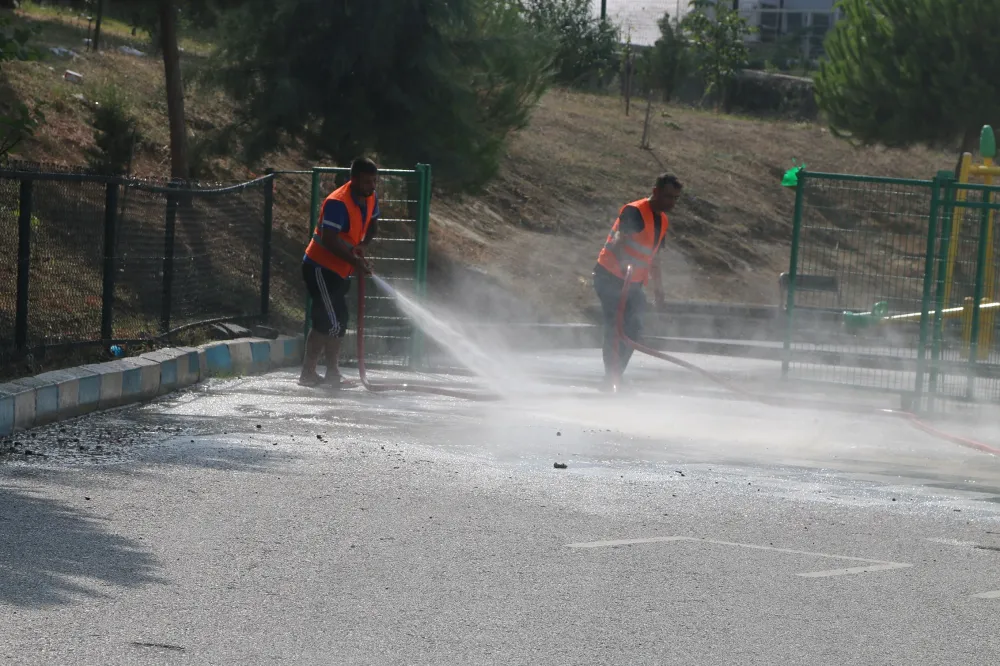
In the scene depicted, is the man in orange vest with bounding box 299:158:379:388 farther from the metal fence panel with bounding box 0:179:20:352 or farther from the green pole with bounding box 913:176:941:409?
the green pole with bounding box 913:176:941:409

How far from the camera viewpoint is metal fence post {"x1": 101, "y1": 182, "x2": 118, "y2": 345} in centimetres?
1183

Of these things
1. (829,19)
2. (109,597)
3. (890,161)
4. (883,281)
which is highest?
(829,19)

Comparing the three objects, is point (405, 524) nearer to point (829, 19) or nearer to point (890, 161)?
point (890, 161)

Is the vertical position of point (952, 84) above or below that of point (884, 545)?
above

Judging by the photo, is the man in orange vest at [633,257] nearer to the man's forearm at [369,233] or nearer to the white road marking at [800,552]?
the man's forearm at [369,233]

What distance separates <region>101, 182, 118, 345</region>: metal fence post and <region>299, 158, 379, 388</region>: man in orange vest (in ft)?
4.97

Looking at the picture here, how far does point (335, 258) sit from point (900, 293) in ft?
16.5

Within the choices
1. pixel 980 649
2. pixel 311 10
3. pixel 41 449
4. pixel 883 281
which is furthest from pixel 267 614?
pixel 311 10

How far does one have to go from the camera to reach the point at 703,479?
8.67 m

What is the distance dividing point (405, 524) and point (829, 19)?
64.1m

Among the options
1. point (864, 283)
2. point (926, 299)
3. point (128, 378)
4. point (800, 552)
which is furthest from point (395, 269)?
point (800, 552)

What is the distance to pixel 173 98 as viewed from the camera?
59.8ft

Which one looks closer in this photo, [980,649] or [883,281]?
[980,649]

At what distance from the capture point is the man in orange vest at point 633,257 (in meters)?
13.1
